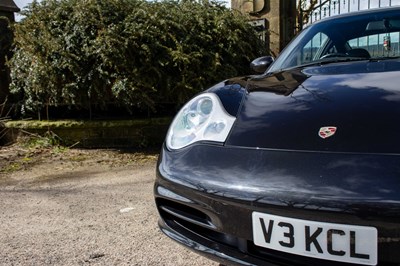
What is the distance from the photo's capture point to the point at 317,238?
1267 mm

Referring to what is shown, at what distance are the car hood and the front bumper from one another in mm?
66

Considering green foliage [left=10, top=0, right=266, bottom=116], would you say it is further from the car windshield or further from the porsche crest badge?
the porsche crest badge

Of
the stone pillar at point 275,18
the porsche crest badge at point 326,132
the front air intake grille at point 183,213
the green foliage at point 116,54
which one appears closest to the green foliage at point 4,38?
the green foliage at point 116,54

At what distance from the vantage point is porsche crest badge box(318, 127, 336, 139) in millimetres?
1452

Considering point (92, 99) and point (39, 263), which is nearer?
point (39, 263)

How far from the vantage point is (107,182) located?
3.67 m

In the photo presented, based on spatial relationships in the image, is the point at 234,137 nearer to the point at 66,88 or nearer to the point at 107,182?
the point at 107,182

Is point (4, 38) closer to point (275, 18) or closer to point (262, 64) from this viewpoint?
point (275, 18)

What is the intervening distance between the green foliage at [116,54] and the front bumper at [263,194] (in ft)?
10.4

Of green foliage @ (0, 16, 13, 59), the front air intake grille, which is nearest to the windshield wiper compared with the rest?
the front air intake grille

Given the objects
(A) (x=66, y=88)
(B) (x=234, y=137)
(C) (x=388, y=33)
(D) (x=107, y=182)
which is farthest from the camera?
(A) (x=66, y=88)

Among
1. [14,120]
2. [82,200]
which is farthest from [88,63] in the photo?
[82,200]

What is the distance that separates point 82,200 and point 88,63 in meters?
2.12

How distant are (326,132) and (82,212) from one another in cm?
201
